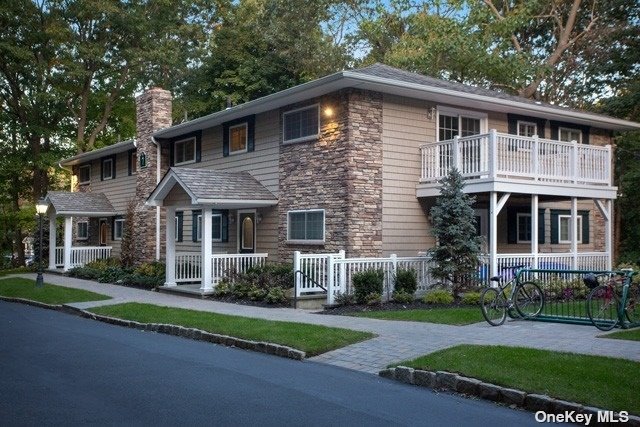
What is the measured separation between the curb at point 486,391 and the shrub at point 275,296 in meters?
7.74

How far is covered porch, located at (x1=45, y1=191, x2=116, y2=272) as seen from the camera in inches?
1111

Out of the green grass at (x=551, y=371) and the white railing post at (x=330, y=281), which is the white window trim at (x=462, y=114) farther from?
the green grass at (x=551, y=371)

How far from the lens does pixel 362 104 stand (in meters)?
18.1

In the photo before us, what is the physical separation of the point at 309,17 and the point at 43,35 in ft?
46.9

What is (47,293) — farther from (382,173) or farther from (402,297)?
(402,297)

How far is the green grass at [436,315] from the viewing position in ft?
43.3

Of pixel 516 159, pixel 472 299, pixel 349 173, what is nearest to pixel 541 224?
pixel 516 159

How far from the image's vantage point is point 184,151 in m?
25.6

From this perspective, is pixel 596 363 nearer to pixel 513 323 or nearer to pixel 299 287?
pixel 513 323

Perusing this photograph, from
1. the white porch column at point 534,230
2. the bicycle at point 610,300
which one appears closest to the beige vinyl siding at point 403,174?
the white porch column at point 534,230

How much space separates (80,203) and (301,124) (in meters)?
14.6

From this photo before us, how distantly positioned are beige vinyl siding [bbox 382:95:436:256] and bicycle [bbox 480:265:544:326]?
480 centimetres

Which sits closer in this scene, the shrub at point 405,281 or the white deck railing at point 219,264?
the shrub at point 405,281

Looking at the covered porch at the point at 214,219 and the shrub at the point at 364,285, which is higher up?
the covered porch at the point at 214,219
